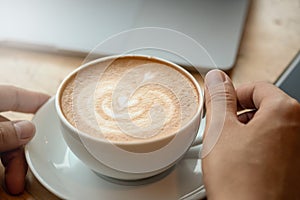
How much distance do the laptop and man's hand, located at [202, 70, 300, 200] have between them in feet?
0.77

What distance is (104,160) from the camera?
58 centimetres

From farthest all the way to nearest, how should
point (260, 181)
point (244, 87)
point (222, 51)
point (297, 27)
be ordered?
point (297, 27)
point (222, 51)
point (244, 87)
point (260, 181)

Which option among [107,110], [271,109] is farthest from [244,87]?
[107,110]

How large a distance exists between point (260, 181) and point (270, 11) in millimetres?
560

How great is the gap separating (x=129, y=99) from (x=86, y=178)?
109 mm

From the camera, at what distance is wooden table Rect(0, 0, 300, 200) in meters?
0.83

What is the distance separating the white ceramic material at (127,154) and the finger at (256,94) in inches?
2.7

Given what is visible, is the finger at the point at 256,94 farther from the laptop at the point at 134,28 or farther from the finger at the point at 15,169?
the finger at the point at 15,169

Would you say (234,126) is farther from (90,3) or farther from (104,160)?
(90,3)

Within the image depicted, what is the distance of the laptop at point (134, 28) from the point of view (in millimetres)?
856

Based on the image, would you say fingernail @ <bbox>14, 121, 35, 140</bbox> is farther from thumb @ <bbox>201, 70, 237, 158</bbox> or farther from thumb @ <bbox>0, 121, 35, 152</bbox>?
thumb @ <bbox>201, 70, 237, 158</bbox>

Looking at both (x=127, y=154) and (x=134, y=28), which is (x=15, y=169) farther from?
(x=134, y=28)

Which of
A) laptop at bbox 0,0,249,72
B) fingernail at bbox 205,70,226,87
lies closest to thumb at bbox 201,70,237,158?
fingernail at bbox 205,70,226,87

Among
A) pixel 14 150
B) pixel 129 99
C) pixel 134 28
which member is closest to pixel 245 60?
pixel 134 28
